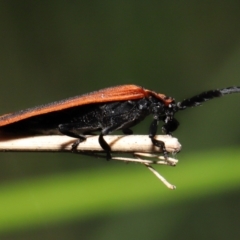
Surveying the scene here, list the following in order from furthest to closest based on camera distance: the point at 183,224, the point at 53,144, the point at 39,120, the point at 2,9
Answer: the point at 2,9 < the point at 183,224 < the point at 39,120 < the point at 53,144

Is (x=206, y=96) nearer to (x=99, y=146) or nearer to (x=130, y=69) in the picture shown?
(x=99, y=146)

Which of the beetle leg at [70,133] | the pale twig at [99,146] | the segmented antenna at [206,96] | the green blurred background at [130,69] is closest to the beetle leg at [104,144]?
the pale twig at [99,146]

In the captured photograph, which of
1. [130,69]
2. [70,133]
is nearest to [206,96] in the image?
[70,133]

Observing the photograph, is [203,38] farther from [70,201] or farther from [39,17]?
[70,201]

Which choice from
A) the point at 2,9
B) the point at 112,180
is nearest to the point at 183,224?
the point at 112,180

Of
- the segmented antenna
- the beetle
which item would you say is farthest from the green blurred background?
the segmented antenna
